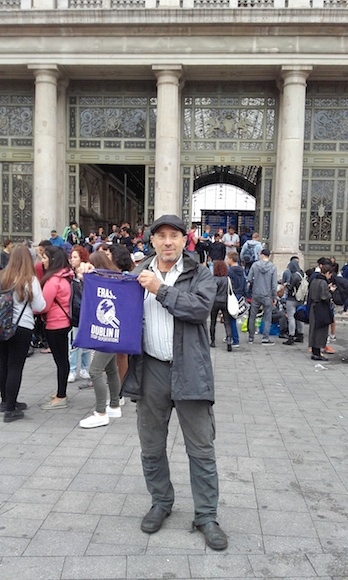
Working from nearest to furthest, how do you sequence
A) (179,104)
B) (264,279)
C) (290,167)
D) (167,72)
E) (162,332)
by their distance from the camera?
(162,332)
(264,279)
(167,72)
(290,167)
(179,104)

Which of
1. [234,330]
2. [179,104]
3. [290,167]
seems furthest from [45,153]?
[234,330]

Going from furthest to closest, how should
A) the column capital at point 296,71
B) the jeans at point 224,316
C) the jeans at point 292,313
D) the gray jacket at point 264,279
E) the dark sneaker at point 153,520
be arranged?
the column capital at point 296,71, the jeans at point 292,313, the gray jacket at point 264,279, the jeans at point 224,316, the dark sneaker at point 153,520

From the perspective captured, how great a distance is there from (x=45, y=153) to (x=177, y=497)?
47.5ft

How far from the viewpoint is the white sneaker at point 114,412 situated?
18.7 ft

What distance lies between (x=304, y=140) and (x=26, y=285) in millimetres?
13879

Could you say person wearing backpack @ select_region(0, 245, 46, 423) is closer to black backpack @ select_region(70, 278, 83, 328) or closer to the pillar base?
black backpack @ select_region(70, 278, 83, 328)

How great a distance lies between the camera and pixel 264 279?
10.6 metres

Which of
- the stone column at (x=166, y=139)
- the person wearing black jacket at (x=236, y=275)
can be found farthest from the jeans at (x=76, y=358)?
the stone column at (x=166, y=139)

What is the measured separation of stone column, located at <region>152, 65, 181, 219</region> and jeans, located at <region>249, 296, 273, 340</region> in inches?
253

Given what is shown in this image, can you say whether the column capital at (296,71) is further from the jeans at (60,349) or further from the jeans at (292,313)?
the jeans at (60,349)

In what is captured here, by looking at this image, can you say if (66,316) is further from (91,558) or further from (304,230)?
(304,230)

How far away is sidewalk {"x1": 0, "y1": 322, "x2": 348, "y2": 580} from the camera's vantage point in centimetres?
300

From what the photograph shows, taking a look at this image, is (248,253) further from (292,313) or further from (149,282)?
(149,282)

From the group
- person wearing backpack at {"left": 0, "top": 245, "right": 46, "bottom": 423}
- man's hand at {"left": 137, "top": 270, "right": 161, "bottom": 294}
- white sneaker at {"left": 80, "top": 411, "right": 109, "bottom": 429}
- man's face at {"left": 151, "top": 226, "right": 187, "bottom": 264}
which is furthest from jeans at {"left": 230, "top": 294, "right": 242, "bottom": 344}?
man's hand at {"left": 137, "top": 270, "right": 161, "bottom": 294}
